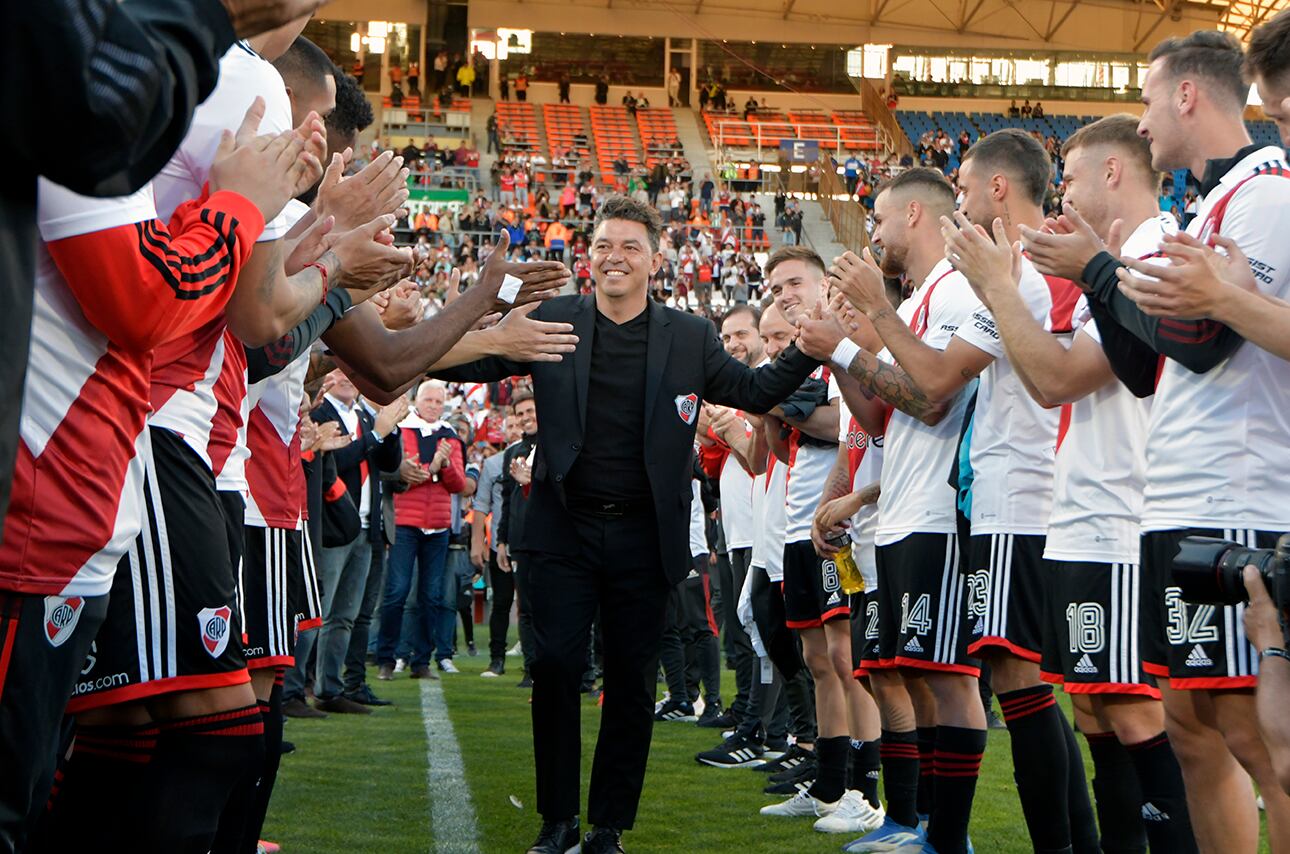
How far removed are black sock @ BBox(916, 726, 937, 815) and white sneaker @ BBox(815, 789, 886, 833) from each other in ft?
0.70

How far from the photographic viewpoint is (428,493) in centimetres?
1174

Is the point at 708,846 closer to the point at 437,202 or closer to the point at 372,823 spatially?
the point at 372,823

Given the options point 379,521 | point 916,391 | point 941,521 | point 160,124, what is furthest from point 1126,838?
point 379,521

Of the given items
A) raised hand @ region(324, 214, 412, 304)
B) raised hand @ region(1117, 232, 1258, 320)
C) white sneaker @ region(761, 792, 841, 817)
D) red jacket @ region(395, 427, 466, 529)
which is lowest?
white sneaker @ region(761, 792, 841, 817)

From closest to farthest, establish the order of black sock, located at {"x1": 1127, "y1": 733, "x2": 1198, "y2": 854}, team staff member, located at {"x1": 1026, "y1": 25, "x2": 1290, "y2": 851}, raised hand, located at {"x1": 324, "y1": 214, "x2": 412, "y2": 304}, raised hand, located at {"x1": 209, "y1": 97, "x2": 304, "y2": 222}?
1. raised hand, located at {"x1": 209, "y1": 97, "x2": 304, "y2": 222}
2. team staff member, located at {"x1": 1026, "y1": 25, "x2": 1290, "y2": 851}
3. raised hand, located at {"x1": 324, "y1": 214, "x2": 412, "y2": 304}
4. black sock, located at {"x1": 1127, "y1": 733, "x2": 1198, "y2": 854}

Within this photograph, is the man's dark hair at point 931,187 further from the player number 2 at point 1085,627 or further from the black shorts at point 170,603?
the black shorts at point 170,603

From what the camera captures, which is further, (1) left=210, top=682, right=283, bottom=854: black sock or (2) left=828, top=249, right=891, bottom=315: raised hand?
(2) left=828, top=249, right=891, bottom=315: raised hand

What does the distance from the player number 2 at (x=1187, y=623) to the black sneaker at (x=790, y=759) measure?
12.9 feet

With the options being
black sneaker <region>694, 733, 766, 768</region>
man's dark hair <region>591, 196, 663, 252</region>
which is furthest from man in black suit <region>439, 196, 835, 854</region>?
black sneaker <region>694, 733, 766, 768</region>

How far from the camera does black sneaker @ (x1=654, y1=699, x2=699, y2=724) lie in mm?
9875

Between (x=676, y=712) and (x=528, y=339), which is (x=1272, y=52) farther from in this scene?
(x=676, y=712)

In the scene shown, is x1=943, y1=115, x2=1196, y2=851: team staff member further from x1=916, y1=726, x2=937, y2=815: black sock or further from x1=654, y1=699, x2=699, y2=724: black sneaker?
x1=654, y1=699, x2=699, y2=724: black sneaker

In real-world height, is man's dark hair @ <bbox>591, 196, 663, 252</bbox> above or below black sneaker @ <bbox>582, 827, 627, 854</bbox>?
above

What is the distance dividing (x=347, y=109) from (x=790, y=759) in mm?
4364
